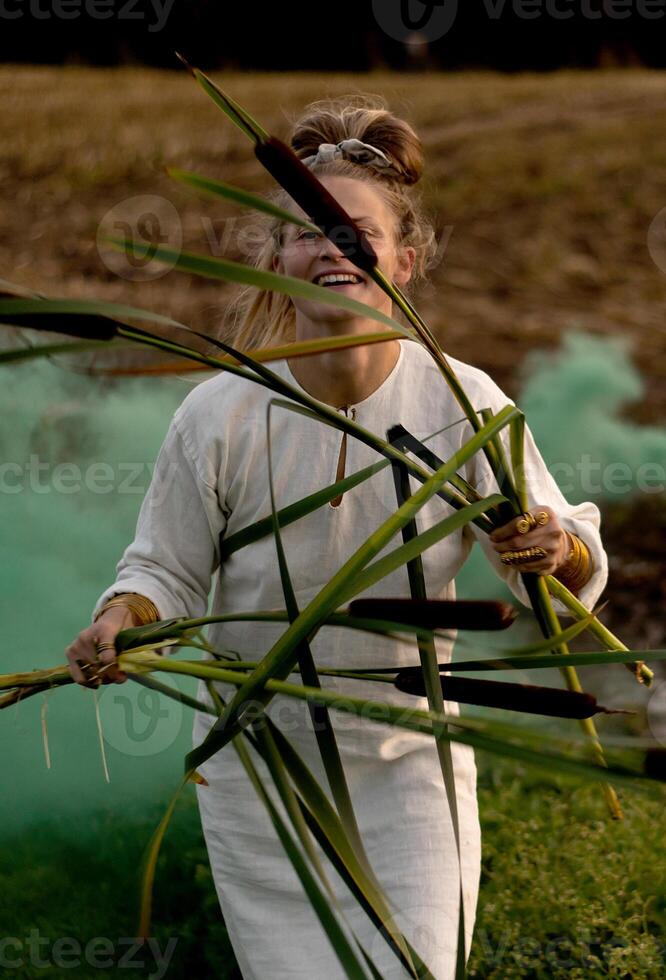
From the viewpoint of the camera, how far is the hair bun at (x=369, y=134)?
2.00 m

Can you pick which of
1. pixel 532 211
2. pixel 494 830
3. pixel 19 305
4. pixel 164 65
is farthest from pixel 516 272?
pixel 19 305

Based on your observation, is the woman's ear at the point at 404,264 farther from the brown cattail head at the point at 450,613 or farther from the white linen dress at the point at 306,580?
the brown cattail head at the point at 450,613

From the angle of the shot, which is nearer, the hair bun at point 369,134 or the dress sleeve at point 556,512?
the dress sleeve at point 556,512

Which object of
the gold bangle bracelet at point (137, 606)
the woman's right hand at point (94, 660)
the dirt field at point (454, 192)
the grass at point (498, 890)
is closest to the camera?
the woman's right hand at point (94, 660)

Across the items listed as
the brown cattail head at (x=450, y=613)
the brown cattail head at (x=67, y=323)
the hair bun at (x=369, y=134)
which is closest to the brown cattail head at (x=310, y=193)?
the brown cattail head at (x=67, y=323)

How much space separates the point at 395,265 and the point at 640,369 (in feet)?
11.8

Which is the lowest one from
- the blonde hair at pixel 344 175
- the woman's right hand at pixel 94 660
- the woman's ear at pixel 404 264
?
the woman's right hand at pixel 94 660

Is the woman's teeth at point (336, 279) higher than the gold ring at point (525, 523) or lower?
higher

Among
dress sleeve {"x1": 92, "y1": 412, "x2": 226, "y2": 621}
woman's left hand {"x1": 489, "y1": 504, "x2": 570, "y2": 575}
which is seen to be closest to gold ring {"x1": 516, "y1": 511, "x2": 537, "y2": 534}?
woman's left hand {"x1": 489, "y1": 504, "x2": 570, "y2": 575}

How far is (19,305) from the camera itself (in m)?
1.13

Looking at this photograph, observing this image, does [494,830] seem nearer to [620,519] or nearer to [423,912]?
[423,912]

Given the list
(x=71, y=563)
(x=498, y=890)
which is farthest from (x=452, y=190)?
(x=498, y=890)

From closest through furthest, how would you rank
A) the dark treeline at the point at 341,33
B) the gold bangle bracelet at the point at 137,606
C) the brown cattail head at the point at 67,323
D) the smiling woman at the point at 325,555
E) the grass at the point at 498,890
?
1. the brown cattail head at the point at 67,323
2. the gold bangle bracelet at the point at 137,606
3. the smiling woman at the point at 325,555
4. the grass at the point at 498,890
5. the dark treeline at the point at 341,33

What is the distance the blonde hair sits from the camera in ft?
6.45
